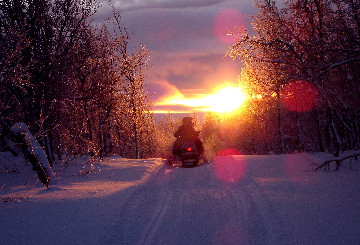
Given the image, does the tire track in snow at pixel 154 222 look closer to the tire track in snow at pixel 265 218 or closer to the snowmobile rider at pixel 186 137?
the tire track in snow at pixel 265 218

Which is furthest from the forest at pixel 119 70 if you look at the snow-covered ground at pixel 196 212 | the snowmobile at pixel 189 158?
the snowmobile at pixel 189 158

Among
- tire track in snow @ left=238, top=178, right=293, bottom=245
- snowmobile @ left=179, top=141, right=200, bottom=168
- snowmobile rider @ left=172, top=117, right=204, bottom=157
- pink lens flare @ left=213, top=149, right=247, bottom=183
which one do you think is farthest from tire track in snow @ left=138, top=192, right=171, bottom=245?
snowmobile rider @ left=172, top=117, right=204, bottom=157

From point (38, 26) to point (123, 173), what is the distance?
8.64 m

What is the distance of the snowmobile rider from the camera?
21938 mm

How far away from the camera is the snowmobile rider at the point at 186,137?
21.9 meters

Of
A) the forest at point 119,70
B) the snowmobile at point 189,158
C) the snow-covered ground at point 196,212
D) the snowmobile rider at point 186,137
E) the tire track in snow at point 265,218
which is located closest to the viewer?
the tire track in snow at point 265,218

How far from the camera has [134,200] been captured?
8.84 m

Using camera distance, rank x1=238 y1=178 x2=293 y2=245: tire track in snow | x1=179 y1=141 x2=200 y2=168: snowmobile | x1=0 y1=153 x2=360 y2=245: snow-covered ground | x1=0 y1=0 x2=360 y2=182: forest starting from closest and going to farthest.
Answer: x1=238 y1=178 x2=293 y2=245: tire track in snow → x1=0 y1=153 x2=360 y2=245: snow-covered ground → x1=0 y1=0 x2=360 y2=182: forest → x1=179 y1=141 x2=200 y2=168: snowmobile

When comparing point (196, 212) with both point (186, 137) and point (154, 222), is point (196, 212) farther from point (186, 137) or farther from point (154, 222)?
point (186, 137)

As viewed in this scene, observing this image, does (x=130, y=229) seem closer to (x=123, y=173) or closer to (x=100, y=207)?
(x=100, y=207)

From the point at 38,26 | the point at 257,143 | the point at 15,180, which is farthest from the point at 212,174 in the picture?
the point at 257,143

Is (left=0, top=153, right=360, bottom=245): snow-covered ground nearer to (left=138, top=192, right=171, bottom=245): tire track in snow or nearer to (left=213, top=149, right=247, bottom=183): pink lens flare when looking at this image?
(left=138, top=192, right=171, bottom=245): tire track in snow

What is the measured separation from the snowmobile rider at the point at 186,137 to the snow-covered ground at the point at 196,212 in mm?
10433

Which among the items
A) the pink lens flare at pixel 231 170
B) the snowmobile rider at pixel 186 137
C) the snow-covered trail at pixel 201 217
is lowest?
the pink lens flare at pixel 231 170
